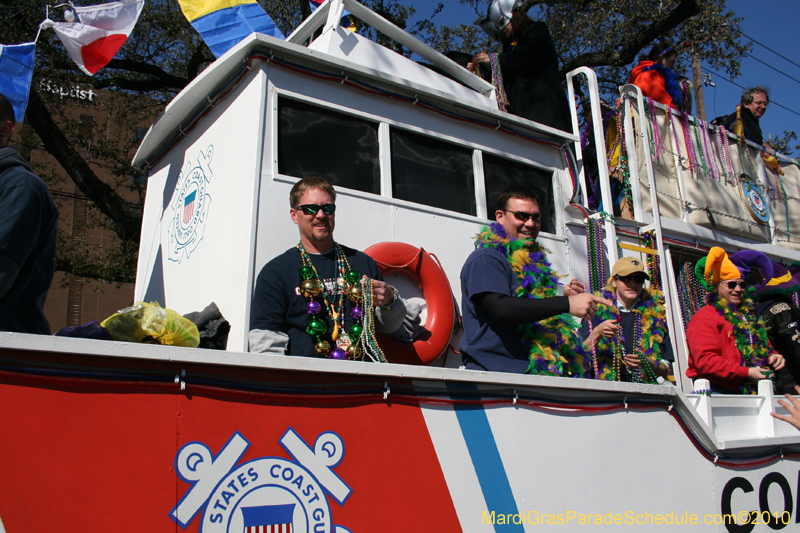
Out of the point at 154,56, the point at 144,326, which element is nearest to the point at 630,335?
the point at 144,326

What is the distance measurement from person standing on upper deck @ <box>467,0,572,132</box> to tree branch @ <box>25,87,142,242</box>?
218 inches

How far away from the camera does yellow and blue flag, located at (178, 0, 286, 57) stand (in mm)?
5430

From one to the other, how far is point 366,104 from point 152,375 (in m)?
2.74

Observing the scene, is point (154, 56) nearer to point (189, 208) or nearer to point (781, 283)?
point (189, 208)

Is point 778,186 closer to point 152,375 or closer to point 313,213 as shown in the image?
point 313,213

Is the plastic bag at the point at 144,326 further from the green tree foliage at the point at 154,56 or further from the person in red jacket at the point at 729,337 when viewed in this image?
the green tree foliage at the point at 154,56

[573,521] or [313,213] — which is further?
[313,213]

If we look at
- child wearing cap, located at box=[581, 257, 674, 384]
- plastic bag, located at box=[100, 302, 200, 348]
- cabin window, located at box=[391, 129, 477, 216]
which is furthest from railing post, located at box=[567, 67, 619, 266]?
plastic bag, located at box=[100, 302, 200, 348]

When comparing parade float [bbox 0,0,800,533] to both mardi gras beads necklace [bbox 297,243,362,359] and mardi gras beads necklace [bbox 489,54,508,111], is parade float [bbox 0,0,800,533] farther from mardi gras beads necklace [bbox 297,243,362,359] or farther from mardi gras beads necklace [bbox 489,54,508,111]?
mardi gras beads necklace [bbox 297,243,362,359]

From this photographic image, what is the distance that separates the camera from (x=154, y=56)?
1067 cm

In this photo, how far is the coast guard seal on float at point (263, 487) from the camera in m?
1.72

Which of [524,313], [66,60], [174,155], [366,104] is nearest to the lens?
[524,313]

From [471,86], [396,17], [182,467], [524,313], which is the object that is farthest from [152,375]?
[396,17]

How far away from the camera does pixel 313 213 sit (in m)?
2.95
